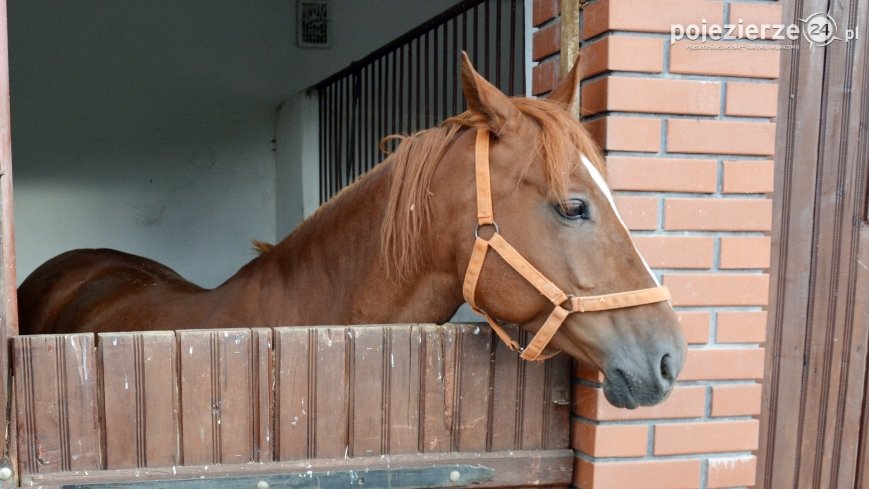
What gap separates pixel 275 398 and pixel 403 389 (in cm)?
29

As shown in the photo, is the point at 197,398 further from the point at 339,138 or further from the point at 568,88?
the point at 339,138

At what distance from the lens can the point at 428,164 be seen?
1641 mm

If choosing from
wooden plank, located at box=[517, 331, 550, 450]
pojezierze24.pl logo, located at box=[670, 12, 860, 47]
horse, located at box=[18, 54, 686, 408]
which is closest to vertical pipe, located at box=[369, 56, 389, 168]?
horse, located at box=[18, 54, 686, 408]

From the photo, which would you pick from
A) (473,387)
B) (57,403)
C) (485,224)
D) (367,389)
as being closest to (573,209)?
(485,224)

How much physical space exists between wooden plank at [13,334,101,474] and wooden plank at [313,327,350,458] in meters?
0.45

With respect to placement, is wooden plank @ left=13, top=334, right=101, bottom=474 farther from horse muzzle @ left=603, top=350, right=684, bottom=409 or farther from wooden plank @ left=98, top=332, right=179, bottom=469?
A: horse muzzle @ left=603, top=350, right=684, bottom=409

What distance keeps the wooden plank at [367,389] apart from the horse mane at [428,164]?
0.24 m

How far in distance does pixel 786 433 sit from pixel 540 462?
2.68 ft

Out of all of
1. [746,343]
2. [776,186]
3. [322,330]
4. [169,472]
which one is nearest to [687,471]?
[746,343]

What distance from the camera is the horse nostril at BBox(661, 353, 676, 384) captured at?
4.48 ft

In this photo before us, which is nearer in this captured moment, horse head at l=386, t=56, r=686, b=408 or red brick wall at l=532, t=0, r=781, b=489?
horse head at l=386, t=56, r=686, b=408

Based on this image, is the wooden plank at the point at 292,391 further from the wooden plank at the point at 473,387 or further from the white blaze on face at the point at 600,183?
the white blaze on face at the point at 600,183

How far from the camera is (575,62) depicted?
1.64 metres

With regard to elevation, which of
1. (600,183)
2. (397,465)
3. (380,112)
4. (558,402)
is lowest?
(397,465)
